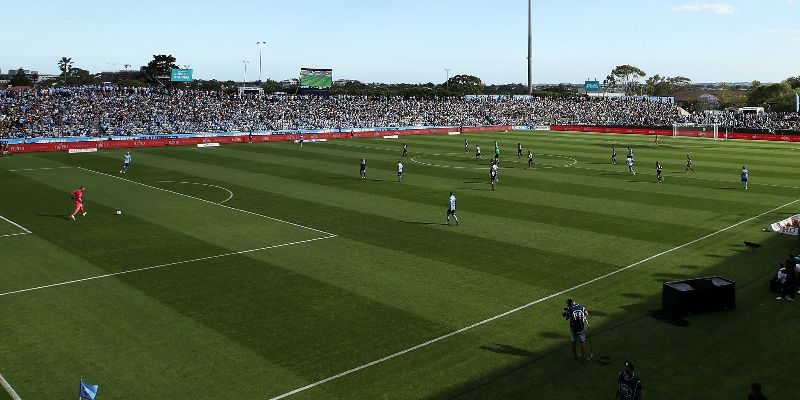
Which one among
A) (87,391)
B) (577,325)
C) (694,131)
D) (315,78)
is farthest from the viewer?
(315,78)

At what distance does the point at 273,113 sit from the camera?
103500 millimetres

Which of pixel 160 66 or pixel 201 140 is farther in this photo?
pixel 160 66

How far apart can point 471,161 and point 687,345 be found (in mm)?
44737

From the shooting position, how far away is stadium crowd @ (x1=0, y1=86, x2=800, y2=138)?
3292 inches

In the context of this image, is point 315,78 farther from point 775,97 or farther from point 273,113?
point 775,97

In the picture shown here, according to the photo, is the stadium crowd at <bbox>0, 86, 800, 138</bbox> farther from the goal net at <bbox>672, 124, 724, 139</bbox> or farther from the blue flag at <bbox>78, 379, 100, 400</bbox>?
the blue flag at <bbox>78, 379, 100, 400</bbox>

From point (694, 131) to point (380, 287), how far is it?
89793 millimetres

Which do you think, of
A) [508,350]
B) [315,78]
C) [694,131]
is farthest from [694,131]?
[508,350]

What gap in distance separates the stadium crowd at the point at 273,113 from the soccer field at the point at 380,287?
4312 cm

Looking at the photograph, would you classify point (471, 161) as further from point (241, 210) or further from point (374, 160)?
point (241, 210)

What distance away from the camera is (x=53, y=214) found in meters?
34.6

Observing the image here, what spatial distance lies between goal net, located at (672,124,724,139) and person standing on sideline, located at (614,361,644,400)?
91863mm

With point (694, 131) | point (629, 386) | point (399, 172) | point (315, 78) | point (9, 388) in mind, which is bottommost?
point (9, 388)

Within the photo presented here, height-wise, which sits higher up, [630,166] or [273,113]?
[273,113]
